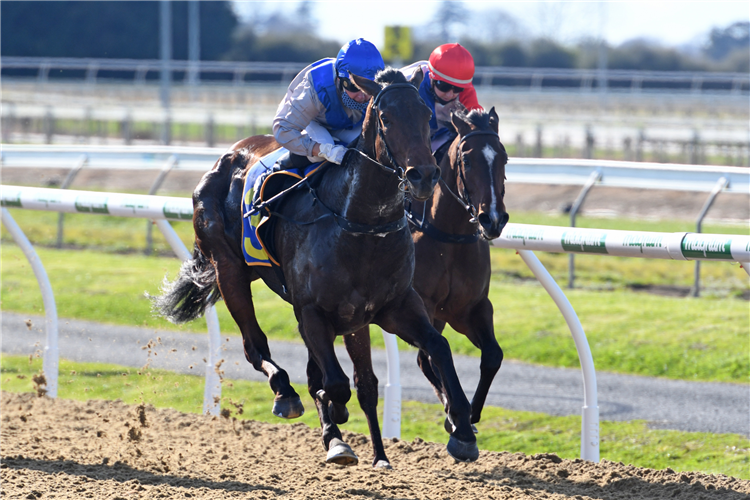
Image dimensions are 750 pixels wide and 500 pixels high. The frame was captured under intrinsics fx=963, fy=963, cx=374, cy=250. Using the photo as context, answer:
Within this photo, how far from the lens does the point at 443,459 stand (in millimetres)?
4633

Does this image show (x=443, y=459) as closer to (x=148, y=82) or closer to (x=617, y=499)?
(x=617, y=499)

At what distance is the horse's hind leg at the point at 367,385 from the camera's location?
4223 millimetres

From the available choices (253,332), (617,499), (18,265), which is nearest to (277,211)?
(253,332)

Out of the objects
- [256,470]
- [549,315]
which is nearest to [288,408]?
[256,470]

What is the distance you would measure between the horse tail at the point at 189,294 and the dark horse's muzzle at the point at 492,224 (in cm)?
190

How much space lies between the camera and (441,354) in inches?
144

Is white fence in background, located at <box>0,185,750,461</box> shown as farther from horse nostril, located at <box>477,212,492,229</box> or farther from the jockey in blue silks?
the jockey in blue silks

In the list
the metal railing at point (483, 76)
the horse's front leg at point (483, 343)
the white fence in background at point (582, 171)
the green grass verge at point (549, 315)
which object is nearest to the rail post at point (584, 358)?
the horse's front leg at point (483, 343)

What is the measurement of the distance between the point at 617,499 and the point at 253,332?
1.82 meters

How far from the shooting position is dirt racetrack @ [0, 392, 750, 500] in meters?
3.92

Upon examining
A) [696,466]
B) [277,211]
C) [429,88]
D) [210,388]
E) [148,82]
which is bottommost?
[696,466]

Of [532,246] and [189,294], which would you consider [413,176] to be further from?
[189,294]

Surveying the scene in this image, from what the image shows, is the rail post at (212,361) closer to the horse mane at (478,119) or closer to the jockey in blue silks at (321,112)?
the jockey in blue silks at (321,112)

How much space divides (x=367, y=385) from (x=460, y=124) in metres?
1.20
